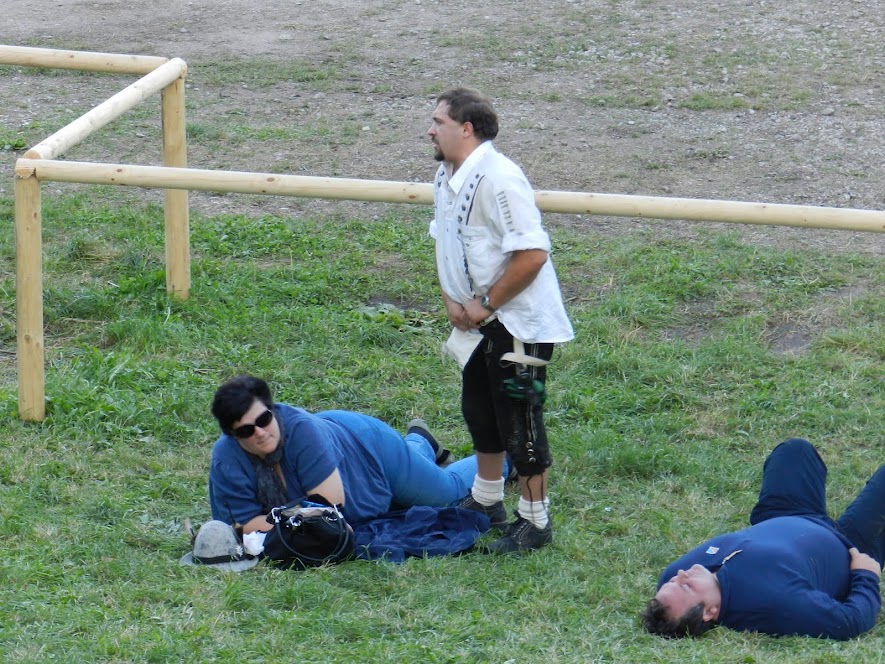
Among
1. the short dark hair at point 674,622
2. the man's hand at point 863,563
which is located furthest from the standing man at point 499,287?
the man's hand at point 863,563

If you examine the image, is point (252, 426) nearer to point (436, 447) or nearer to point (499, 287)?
point (499, 287)

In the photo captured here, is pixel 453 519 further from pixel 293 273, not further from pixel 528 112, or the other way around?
pixel 528 112

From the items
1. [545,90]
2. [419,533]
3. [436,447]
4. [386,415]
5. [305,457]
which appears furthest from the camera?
[545,90]

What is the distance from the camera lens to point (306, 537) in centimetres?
457

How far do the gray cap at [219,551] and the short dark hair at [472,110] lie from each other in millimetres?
1693

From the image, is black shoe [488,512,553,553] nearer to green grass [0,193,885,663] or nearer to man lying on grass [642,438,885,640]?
green grass [0,193,885,663]

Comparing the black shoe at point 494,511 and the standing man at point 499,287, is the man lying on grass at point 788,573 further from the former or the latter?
the black shoe at point 494,511

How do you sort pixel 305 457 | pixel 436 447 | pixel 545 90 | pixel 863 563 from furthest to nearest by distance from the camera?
pixel 545 90
pixel 436 447
pixel 305 457
pixel 863 563

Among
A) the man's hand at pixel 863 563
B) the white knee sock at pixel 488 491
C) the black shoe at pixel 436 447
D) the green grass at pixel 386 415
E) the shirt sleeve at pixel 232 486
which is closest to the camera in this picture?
the green grass at pixel 386 415

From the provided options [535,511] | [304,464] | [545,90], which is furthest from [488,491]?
[545,90]

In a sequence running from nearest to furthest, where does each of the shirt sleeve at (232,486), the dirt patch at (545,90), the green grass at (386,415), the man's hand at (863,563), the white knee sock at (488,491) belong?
the green grass at (386,415), the man's hand at (863,563), the shirt sleeve at (232,486), the white knee sock at (488,491), the dirt patch at (545,90)

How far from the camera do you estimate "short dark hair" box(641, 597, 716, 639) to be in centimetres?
413

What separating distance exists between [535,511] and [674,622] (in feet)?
2.70

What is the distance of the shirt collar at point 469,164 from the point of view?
14.4 ft
